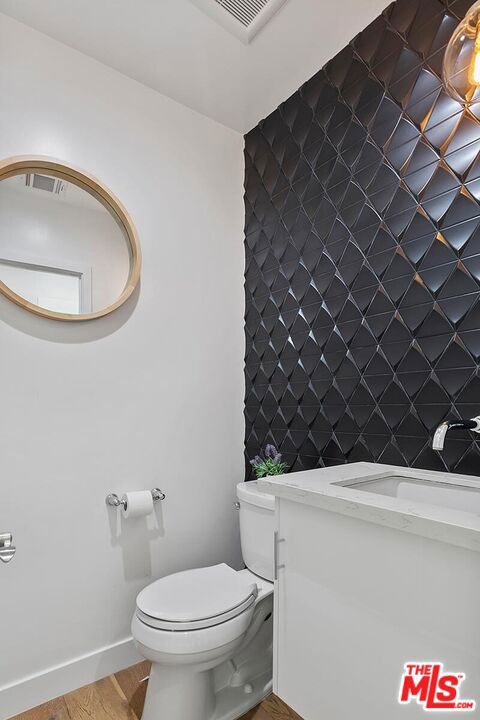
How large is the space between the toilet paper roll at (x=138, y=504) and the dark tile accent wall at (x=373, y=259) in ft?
2.06

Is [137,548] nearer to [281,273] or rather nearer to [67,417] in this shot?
[67,417]

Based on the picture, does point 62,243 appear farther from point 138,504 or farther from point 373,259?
point 373,259

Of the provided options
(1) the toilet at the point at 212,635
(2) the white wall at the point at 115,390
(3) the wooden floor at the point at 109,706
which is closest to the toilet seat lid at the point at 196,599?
(1) the toilet at the point at 212,635

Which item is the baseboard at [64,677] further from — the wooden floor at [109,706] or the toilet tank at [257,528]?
the toilet tank at [257,528]

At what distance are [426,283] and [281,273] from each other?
29.6 inches

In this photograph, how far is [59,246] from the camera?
5.27 feet

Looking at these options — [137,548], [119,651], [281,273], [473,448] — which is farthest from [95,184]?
[119,651]

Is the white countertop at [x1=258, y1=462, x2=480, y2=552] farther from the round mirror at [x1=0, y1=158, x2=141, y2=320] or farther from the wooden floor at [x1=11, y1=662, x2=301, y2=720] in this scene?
the round mirror at [x1=0, y1=158, x2=141, y2=320]

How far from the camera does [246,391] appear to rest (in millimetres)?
2131

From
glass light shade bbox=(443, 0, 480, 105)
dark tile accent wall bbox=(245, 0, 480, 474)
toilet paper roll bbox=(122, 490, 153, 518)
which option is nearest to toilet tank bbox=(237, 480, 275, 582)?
dark tile accent wall bbox=(245, 0, 480, 474)

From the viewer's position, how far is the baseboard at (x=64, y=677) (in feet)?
4.48

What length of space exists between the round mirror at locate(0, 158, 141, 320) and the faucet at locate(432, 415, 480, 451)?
1.30 m

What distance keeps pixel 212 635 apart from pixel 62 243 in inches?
60.6

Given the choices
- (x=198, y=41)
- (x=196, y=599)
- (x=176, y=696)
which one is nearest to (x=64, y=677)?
→ (x=176, y=696)
